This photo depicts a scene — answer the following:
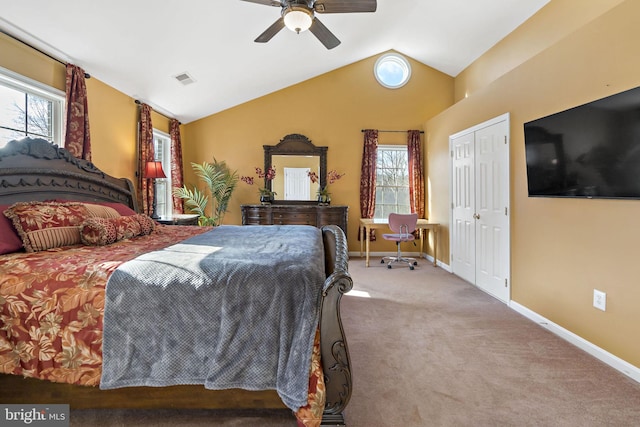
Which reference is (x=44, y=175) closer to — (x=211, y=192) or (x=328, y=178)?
(x=211, y=192)

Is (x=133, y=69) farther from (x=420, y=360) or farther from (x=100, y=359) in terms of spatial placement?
(x=420, y=360)

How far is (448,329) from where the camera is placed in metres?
2.85

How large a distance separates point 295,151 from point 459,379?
4.77 m

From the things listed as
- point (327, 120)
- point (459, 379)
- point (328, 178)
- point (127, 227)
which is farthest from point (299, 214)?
point (459, 379)

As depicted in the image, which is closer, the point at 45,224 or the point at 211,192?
the point at 45,224

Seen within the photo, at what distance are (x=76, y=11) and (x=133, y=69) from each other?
3.61ft

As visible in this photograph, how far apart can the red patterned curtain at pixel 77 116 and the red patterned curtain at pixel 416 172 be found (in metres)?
4.92

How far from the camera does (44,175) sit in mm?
2672

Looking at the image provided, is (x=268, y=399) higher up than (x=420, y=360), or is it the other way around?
(x=268, y=399)

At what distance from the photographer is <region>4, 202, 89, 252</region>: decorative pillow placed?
2.05 m

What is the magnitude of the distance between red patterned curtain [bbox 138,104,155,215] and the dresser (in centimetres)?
163

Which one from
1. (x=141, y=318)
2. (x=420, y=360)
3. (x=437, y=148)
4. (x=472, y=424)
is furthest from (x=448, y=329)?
(x=437, y=148)

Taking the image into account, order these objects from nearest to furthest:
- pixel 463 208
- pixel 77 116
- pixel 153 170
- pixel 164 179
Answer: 1. pixel 77 116
2. pixel 153 170
3. pixel 463 208
4. pixel 164 179

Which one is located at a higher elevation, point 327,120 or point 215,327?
point 327,120
